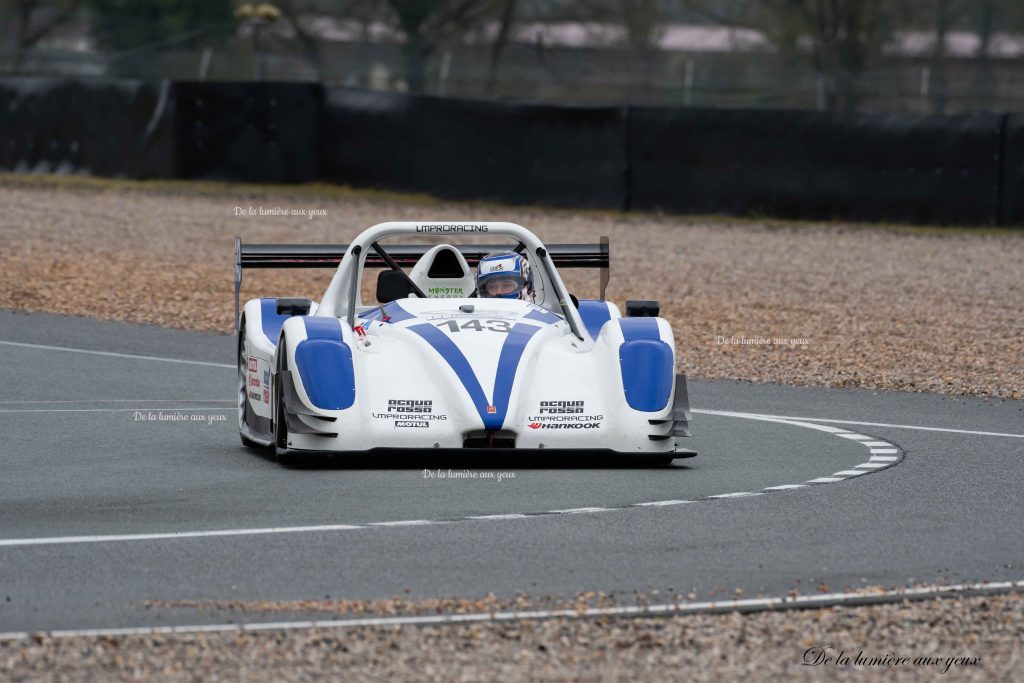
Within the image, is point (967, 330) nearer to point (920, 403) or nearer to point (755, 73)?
point (920, 403)

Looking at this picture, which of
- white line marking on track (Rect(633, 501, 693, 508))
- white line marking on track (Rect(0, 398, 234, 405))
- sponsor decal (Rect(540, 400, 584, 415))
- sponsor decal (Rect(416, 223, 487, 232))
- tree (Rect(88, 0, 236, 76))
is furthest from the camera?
tree (Rect(88, 0, 236, 76))

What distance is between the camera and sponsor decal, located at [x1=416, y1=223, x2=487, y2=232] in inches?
437

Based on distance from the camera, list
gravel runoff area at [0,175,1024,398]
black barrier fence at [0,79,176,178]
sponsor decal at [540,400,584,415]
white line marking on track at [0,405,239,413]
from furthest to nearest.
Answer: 1. black barrier fence at [0,79,176,178]
2. gravel runoff area at [0,175,1024,398]
3. white line marking on track at [0,405,239,413]
4. sponsor decal at [540,400,584,415]

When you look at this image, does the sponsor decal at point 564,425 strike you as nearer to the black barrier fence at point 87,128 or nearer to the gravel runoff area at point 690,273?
the gravel runoff area at point 690,273

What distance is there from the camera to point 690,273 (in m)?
22.6

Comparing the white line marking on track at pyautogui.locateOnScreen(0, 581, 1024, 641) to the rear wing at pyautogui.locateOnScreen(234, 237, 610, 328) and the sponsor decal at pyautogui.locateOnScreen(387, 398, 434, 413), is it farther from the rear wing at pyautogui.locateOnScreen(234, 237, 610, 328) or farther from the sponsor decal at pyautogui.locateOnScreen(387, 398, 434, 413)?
the rear wing at pyautogui.locateOnScreen(234, 237, 610, 328)

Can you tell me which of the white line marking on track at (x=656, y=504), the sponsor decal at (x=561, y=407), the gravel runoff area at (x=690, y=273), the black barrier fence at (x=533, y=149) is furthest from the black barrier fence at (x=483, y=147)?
the white line marking on track at (x=656, y=504)

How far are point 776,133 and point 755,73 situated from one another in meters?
7.52

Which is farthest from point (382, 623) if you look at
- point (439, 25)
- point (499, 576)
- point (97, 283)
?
point (439, 25)

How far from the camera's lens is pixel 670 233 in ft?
87.4

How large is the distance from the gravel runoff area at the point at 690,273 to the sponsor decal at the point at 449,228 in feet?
13.9

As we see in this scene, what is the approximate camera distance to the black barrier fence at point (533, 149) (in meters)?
26.0

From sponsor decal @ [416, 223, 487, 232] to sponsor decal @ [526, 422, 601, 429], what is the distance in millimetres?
1793

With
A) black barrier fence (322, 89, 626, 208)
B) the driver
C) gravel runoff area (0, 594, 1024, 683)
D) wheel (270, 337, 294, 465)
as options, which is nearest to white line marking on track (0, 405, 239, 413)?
the driver
